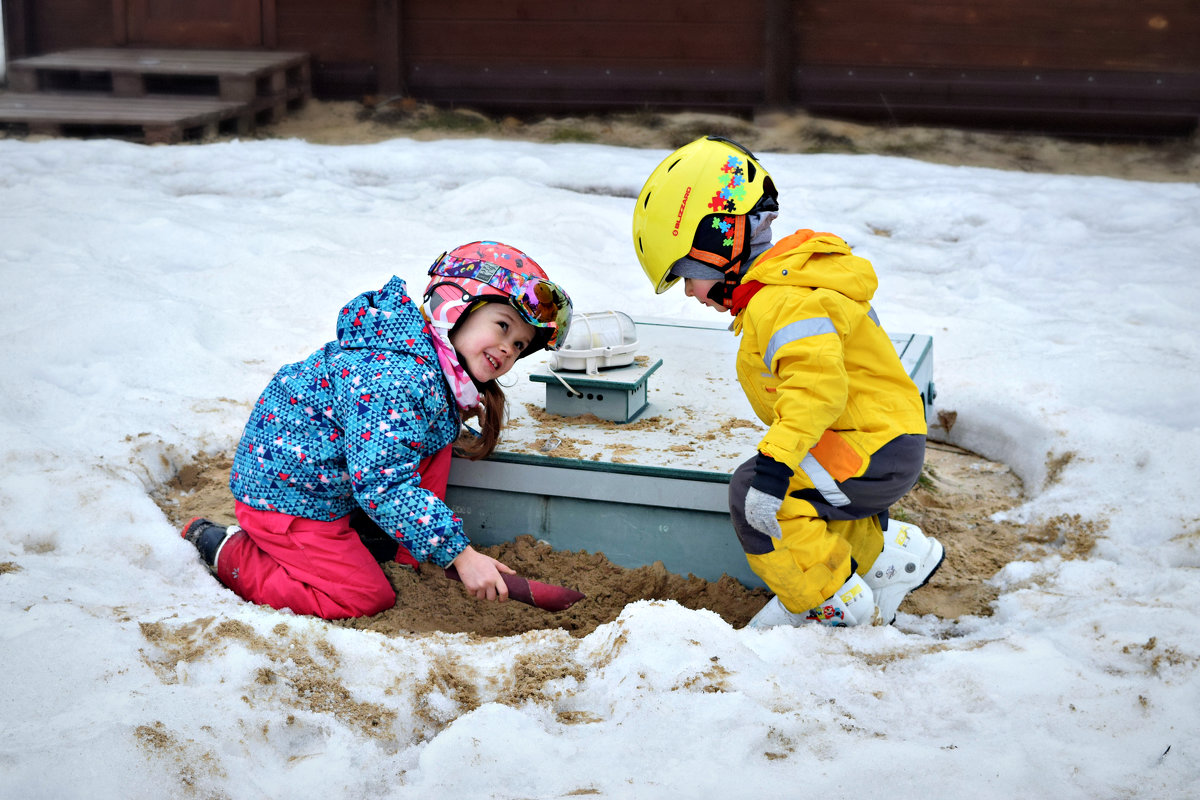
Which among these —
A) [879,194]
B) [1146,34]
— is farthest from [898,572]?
[1146,34]

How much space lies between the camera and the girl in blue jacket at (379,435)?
238cm

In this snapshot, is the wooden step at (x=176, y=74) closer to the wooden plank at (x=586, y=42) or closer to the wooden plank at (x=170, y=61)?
the wooden plank at (x=170, y=61)

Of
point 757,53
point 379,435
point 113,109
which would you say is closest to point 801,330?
point 379,435

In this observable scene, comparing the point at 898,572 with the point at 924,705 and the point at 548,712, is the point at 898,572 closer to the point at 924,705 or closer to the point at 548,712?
the point at 924,705

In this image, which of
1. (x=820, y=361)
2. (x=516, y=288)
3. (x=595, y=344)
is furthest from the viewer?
(x=595, y=344)

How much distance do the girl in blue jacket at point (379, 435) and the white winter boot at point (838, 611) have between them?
598mm

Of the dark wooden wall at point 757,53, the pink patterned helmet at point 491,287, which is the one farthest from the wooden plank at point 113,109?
the pink patterned helmet at point 491,287

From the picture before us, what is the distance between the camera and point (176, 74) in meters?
7.36

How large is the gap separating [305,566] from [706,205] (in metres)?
1.25

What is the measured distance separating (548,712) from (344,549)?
0.82 metres

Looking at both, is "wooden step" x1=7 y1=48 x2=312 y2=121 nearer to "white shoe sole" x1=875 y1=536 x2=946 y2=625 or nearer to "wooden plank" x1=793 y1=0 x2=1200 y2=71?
"wooden plank" x1=793 y1=0 x2=1200 y2=71

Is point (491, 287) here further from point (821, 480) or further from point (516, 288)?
point (821, 480)

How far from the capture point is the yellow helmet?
232 cm

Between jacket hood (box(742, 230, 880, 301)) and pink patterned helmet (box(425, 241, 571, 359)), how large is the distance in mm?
495
